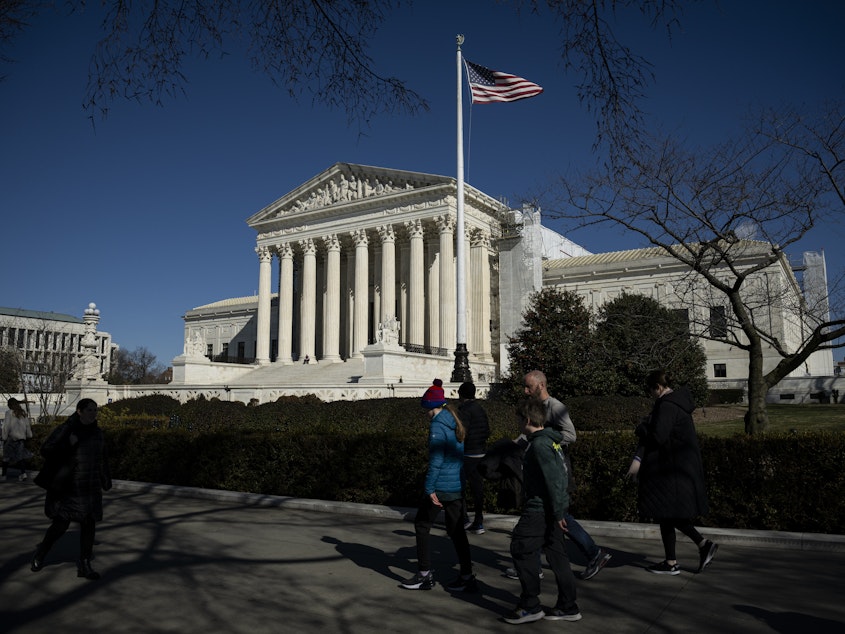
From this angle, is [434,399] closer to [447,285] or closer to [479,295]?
[447,285]

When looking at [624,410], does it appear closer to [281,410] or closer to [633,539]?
[281,410]

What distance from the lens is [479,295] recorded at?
158 ft

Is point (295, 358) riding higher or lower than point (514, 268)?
lower

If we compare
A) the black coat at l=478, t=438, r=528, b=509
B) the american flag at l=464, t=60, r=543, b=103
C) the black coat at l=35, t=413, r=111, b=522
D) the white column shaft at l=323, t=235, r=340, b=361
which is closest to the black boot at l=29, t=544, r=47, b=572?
the black coat at l=35, t=413, r=111, b=522

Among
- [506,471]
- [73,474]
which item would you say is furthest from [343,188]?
[506,471]

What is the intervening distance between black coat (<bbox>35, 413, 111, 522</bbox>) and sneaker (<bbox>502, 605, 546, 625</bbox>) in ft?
14.2

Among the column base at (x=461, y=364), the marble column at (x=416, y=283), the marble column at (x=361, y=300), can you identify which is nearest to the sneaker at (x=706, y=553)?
the column base at (x=461, y=364)

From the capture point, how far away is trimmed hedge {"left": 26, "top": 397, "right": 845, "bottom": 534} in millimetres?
8367

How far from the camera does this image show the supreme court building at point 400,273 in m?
44.3

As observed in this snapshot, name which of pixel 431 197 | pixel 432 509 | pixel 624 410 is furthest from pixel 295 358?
pixel 432 509

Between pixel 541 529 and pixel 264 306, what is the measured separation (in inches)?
1927

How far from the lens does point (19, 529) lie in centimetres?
895

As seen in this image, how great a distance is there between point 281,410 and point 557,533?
773 inches

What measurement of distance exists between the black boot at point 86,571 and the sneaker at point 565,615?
426 cm
